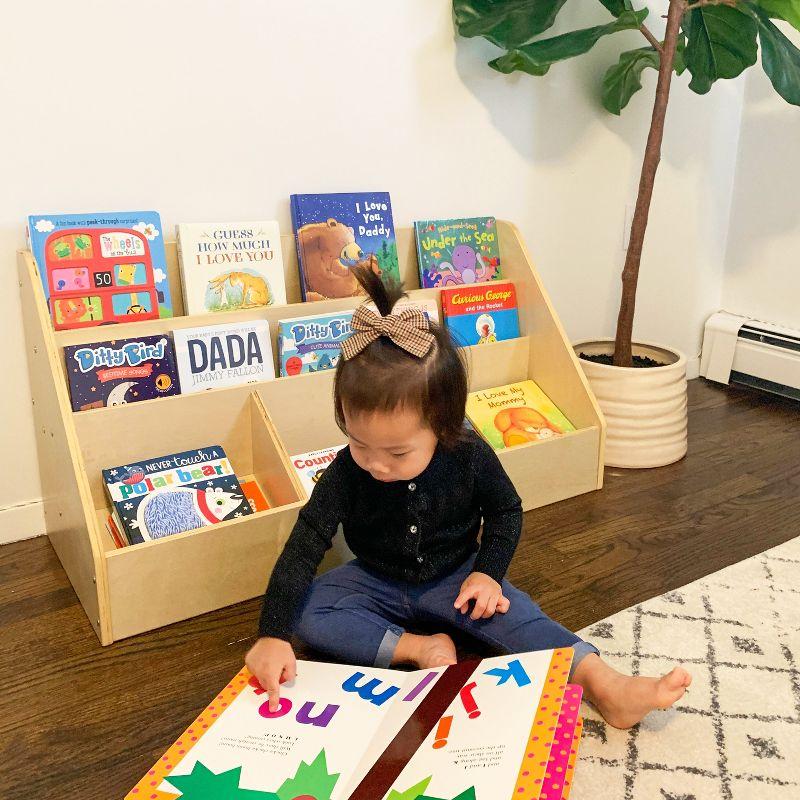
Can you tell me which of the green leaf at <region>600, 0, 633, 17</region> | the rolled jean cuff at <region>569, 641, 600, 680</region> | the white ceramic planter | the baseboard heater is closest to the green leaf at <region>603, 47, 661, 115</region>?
the green leaf at <region>600, 0, 633, 17</region>

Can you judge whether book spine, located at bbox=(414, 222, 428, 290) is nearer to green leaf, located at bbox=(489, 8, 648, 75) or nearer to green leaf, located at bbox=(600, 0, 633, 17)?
green leaf, located at bbox=(489, 8, 648, 75)

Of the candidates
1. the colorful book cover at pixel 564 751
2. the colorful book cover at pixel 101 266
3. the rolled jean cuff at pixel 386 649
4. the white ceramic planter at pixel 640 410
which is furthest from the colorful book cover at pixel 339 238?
the colorful book cover at pixel 564 751

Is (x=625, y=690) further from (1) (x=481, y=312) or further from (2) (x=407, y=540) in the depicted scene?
(1) (x=481, y=312)

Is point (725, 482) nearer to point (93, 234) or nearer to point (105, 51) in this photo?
point (93, 234)

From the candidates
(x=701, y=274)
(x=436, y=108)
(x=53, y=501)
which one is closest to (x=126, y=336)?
(x=53, y=501)

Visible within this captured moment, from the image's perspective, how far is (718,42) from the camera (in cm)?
188

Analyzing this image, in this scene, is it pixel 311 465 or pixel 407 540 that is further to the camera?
pixel 311 465

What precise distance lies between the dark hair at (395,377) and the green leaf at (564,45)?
1.01 metres

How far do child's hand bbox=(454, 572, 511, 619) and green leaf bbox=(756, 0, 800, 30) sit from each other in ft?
4.57

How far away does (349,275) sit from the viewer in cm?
178

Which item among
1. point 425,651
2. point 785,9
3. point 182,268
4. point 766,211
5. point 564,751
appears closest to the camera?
point 564,751

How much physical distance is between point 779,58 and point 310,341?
4.24 feet

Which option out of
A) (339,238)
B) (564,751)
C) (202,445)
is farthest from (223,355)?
(564,751)

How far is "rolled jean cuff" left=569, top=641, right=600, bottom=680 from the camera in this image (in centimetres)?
113
